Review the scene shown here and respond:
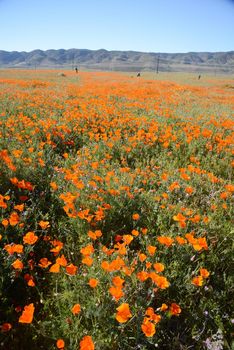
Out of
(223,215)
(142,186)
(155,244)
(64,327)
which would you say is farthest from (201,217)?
(64,327)

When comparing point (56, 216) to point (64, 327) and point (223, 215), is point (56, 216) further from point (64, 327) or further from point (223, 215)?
point (223, 215)

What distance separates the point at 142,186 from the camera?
431 cm

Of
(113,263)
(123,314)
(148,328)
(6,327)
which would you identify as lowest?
(6,327)

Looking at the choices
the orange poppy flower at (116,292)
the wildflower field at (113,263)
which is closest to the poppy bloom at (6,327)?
the wildflower field at (113,263)

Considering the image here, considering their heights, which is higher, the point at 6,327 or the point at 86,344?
the point at 86,344

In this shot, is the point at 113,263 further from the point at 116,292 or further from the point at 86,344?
the point at 86,344

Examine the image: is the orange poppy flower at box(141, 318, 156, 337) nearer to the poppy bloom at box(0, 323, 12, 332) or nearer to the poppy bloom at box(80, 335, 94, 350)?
the poppy bloom at box(80, 335, 94, 350)

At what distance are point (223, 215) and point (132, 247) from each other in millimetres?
1394

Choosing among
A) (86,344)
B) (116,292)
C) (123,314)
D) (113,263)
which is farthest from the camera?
(113,263)

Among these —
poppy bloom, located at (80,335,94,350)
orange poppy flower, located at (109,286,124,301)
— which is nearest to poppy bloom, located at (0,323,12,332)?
poppy bloom, located at (80,335,94,350)

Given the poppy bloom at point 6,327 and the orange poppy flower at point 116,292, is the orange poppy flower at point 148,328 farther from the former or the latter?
the poppy bloom at point 6,327

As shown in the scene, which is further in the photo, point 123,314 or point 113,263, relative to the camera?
point 113,263

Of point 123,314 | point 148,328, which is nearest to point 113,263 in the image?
point 123,314

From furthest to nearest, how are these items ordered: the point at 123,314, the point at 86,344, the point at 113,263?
the point at 113,263 < the point at 123,314 < the point at 86,344
